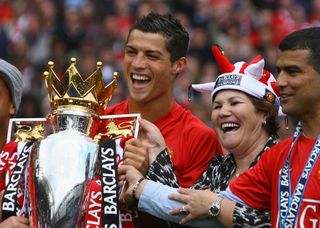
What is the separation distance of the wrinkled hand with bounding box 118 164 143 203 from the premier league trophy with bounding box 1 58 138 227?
0.58ft

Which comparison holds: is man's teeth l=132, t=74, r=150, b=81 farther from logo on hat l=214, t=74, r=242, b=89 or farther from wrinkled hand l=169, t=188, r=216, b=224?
wrinkled hand l=169, t=188, r=216, b=224

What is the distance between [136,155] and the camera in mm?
7078

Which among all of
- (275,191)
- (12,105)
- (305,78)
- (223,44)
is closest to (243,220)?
(275,191)

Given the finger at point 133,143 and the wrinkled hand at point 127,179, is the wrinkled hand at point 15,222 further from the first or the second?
the finger at point 133,143

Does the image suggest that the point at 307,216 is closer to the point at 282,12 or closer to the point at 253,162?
the point at 253,162

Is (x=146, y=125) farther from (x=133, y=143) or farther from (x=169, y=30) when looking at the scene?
(x=169, y=30)

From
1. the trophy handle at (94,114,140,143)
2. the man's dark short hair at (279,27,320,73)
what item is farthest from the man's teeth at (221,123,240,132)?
the man's dark short hair at (279,27,320,73)

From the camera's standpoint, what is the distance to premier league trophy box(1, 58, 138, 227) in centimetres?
646

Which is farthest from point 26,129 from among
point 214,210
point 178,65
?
point 214,210

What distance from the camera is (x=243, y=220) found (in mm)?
6613

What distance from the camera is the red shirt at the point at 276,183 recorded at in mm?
6203

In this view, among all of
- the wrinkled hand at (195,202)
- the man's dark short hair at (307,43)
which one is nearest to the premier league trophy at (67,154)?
the wrinkled hand at (195,202)

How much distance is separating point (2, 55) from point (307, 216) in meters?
10.4

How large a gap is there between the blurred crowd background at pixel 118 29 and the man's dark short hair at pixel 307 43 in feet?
26.5
